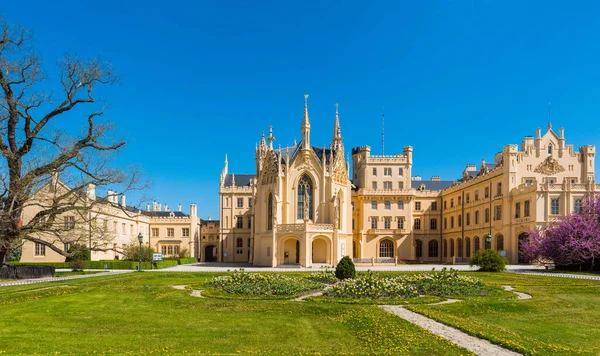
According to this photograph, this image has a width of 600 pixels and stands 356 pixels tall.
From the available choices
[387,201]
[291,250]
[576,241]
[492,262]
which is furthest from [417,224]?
A: [492,262]

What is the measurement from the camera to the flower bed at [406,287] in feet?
65.5

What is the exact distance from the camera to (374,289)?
19891 millimetres

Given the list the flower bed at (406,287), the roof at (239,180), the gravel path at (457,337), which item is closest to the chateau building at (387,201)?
the roof at (239,180)

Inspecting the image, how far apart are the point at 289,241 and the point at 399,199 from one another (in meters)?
23.0

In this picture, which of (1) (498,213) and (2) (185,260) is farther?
(2) (185,260)

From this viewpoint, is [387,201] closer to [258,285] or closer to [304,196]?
[304,196]

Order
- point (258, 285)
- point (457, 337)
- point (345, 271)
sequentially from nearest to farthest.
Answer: point (457, 337) < point (258, 285) < point (345, 271)

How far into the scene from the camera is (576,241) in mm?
39344

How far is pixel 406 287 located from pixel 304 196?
33.2m

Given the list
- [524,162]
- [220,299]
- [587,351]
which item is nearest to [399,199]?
[524,162]

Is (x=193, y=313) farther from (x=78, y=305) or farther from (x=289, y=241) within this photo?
(x=289, y=241)

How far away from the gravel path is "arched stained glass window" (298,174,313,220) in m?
37.3

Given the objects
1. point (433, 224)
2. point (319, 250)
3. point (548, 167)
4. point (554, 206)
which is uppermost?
point (548, 167)

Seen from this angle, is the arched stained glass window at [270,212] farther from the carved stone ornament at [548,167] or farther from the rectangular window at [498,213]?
the carved stone ornament at [548,167]
